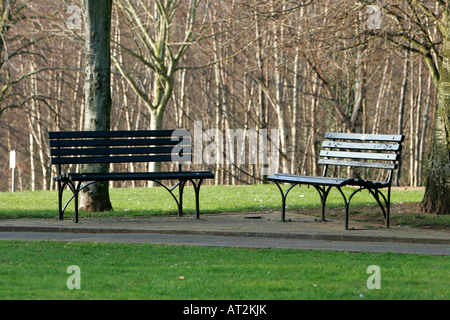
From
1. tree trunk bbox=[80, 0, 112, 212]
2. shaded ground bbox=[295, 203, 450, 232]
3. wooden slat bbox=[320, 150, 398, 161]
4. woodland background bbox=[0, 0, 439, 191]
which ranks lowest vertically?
shaded ground bbox=[295, 203, 450, 232]

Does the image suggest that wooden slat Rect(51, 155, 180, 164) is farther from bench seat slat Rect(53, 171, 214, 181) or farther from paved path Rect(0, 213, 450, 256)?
paved path Rect(0, 213, 450, 256)

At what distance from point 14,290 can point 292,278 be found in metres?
2.16

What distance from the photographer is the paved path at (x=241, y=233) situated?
7.89 meters

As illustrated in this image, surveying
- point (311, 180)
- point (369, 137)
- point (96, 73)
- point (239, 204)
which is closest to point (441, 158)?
point (369, 137)

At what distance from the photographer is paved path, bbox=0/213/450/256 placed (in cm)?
789

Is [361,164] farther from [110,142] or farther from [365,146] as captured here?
[110,142]

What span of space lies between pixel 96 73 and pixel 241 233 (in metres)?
3.73

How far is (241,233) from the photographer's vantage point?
8.59 m

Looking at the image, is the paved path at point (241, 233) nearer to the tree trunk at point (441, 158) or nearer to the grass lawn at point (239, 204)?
the grass lawn at point (239, 204)

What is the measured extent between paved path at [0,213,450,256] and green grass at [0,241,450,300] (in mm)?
544

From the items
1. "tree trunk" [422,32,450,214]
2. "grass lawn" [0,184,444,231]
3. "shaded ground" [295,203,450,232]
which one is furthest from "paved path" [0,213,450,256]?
"tree trunk" [422,32,450,214]

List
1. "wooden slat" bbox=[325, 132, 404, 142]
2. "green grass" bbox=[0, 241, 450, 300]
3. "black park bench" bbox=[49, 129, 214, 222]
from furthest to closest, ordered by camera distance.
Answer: "black park bench" bbox=[49, 129, 214, 222] → "wooden slat" bbox=[325, 132, 404, 142] → "green grass" bbox=[0, 241, 450, 300]

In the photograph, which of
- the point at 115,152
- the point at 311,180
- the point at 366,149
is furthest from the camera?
the point at 115,152
